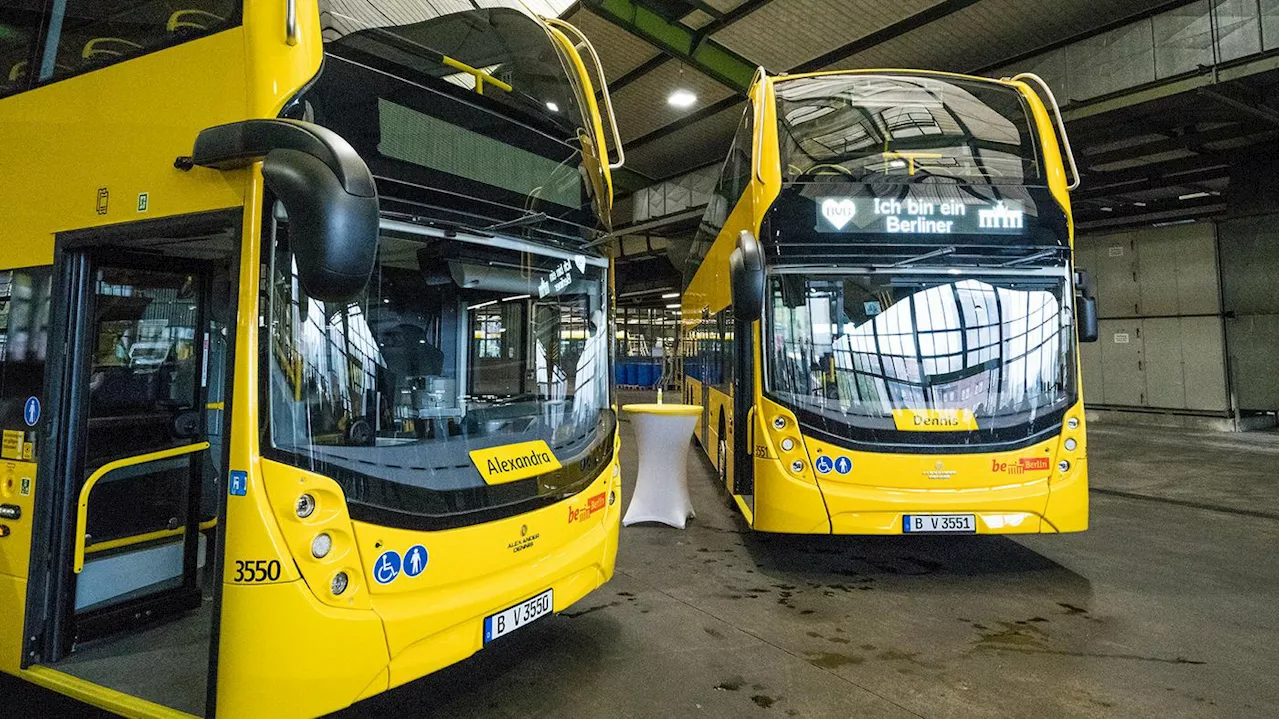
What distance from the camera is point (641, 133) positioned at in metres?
14.3

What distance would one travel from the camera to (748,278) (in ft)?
15.1

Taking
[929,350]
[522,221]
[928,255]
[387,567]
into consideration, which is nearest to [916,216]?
[928,255]

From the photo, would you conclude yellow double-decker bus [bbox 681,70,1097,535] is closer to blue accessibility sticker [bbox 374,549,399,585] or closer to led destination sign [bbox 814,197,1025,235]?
led destination sign [bbox 814,197,1025,235]

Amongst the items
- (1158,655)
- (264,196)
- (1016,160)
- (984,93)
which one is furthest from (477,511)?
(984,93)

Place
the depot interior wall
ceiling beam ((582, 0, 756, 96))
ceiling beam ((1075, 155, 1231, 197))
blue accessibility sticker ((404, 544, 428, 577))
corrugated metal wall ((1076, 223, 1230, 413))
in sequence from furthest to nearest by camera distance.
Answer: corrugated metal wall ((1076, 223, 1230, 413))
the depot interior wall
ceiling beam ((1075, 155, 1231, 197))
ceiling beam ((582, 0, 756, 96))
blue accessibility sticker ((404, 544, 428, 577))

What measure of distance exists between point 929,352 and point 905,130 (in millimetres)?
1853

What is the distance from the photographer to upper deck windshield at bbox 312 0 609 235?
2559 mm

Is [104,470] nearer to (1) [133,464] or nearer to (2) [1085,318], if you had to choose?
(1) [133,464]

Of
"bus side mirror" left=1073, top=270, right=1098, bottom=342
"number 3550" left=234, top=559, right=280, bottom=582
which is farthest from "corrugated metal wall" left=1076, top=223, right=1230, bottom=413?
"number 3550" left=234, top=559, right=280, bottom=582

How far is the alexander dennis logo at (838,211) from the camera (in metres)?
4.90

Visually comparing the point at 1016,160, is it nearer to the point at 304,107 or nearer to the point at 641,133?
the point at 304,107

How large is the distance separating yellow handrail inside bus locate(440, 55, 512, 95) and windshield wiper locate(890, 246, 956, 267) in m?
3.18

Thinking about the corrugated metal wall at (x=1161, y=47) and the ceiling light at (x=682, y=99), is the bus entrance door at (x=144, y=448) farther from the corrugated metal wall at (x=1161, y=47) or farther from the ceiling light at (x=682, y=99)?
the corrugated metal wall at (x=1161, y=47)

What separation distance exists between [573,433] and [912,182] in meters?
3.35
